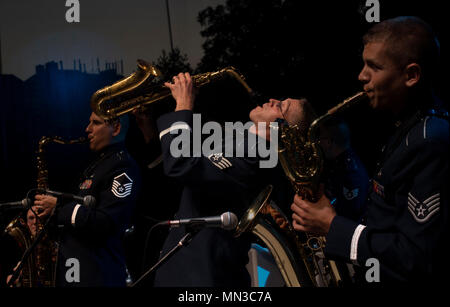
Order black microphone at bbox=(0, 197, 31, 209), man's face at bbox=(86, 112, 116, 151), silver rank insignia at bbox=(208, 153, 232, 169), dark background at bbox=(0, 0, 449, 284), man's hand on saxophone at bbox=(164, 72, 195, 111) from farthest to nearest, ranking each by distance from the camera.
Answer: dark background at bbox=(0, 0, 449, 284), man's face at bbox=(86, 112, 116, 151), black microphone at bbox=(0, 197, 31, 209), man's hand on saxophone at bbox=(164, 72, 195, 111), silver rank insignia at bbox=(208, 153, 232, 169)

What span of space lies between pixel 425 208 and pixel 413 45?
67cm

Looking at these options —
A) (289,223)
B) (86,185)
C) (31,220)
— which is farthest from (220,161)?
(31,220)

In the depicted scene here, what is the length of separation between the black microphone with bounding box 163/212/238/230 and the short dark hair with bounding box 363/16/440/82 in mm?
925

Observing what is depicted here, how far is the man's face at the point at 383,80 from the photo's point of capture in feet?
5.98

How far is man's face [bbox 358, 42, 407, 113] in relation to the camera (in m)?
1.82

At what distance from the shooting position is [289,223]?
273 cm

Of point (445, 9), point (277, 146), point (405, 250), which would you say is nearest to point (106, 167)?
point (277, 146)

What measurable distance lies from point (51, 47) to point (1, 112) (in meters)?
1.38

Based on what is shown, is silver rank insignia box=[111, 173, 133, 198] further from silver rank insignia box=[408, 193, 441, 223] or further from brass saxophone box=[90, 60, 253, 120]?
silver rank insignia box=[408, 193, 441, 223]

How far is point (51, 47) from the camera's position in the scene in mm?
5418

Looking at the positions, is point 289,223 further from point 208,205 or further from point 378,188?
point 378,188

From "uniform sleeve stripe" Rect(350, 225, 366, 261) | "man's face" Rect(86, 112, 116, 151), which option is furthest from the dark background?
"uniform sleeve stripe" Rect(350, 225, 366, 261)

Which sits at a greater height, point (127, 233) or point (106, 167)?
point (106, 167)
